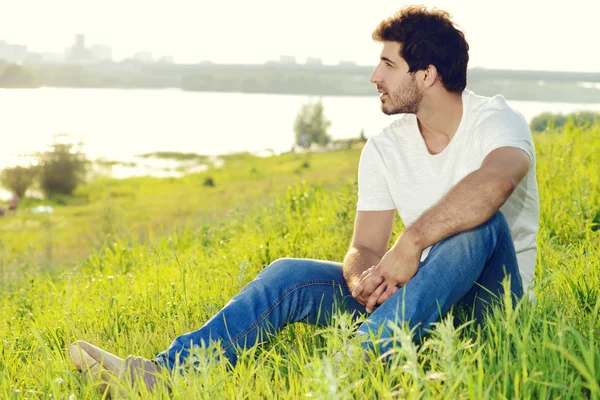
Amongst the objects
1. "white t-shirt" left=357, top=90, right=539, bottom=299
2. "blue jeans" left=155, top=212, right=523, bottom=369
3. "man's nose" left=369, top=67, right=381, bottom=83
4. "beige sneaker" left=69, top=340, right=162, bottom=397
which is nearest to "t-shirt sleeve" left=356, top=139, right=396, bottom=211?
"white t-shirt" left=357, top=90, right=539, bottom=299

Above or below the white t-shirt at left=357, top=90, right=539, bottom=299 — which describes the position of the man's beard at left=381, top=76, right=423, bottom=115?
above

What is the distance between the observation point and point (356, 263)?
9.57ft

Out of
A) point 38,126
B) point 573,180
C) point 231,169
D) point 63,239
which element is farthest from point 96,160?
point 573,180

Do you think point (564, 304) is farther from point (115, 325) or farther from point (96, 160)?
point (96, 160)

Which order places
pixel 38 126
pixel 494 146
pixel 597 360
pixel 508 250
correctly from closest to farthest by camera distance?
pixel 597 360 < pixel 508 250 < pixel 494 146 < pixel 38 126

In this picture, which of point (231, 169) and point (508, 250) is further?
point (231, 169)

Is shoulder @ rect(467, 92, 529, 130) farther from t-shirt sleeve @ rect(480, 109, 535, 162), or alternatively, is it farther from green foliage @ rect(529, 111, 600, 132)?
green foliage @ rect(529, 111, 600, 132)

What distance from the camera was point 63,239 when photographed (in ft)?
123

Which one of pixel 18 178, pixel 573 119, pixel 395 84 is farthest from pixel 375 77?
pixel 18 178

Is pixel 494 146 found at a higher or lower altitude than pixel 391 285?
higher

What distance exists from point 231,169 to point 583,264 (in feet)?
189

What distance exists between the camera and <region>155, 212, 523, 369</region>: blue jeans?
2291 millimetres

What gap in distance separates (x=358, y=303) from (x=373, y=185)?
2.01 feet

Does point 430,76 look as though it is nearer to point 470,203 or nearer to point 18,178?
point 470,203
